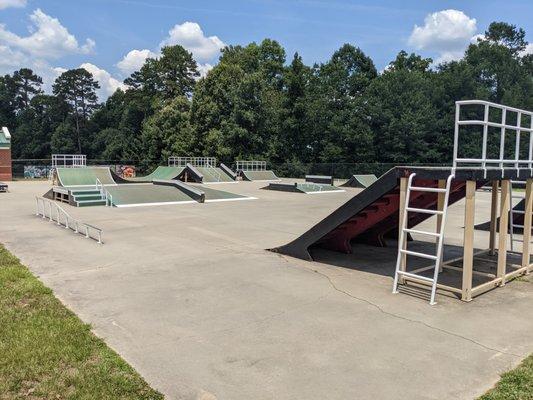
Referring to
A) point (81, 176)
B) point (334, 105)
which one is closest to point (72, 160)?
point (81, 176)

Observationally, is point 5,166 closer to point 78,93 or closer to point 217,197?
point 217,197

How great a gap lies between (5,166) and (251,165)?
72.9 ft

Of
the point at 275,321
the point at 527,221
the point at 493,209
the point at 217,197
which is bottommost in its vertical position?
the point at 275,321

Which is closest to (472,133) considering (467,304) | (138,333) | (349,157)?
(349,157)

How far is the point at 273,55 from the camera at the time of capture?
5725 centimetres

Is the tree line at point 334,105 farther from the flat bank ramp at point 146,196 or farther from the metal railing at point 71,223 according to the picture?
the metal railing at point 71,223

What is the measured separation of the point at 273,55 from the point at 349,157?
18285 millimetres

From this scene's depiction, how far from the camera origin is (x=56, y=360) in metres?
4.10

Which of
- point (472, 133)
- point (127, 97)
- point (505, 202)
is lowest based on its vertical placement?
point (505, 202)

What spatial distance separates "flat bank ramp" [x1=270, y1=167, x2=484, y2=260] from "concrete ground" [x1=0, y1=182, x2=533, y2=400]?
0.39 m

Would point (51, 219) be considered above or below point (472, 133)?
below

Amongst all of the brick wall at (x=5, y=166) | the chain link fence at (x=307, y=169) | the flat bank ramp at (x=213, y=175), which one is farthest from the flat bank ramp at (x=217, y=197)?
the brick wall at (x=5, y=166)

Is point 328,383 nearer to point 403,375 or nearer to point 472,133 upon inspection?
point 403,375

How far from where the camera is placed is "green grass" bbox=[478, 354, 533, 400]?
11.7 feet
